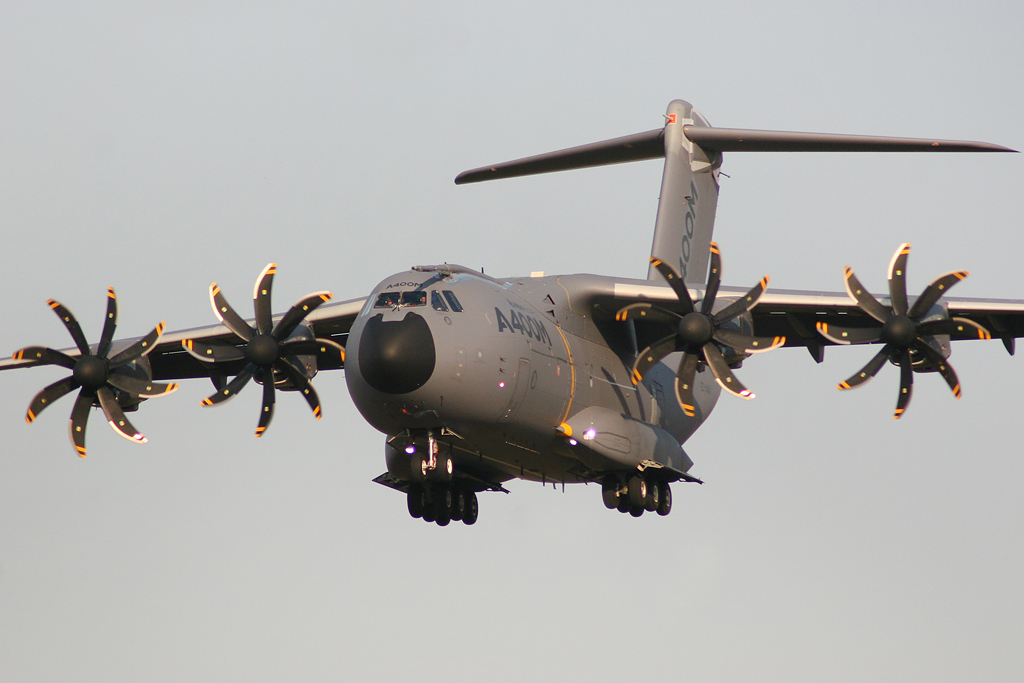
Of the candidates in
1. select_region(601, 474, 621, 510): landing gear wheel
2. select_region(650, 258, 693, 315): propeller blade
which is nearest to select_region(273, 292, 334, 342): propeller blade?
select_region(650, 258, 693, 315): propeller blade

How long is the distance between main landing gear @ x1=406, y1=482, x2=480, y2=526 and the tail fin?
4.35 metres

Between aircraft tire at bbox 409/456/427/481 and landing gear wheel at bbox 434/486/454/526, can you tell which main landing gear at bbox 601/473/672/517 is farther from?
aircraft tire at bbox 409/456/427/481

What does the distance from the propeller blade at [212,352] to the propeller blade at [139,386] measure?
601mm

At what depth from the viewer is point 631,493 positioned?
17.5m

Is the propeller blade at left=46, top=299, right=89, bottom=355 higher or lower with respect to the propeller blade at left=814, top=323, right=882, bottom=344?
higher

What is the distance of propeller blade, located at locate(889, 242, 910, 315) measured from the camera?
15.8 meters

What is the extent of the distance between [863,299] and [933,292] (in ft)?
2.53

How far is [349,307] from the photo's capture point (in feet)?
60.2

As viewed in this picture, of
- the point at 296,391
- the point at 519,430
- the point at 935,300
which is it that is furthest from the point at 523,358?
the point at 935,300

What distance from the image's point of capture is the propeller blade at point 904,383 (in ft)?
52.3

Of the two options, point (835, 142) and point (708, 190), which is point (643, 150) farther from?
point (835, 142)

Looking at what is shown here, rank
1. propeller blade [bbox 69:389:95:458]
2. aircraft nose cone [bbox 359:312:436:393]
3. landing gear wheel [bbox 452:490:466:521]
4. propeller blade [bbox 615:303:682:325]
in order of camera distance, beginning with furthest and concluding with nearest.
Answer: landing gear wheel [bbox 452:490:466:521] → propeller blade [bbox 69:389:95:458] → propeller blade [bbox 615:303:682:325] → aircraft nose cone [bbox 359:312:436:393]

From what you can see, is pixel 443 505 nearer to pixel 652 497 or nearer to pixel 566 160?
pixel 652 497

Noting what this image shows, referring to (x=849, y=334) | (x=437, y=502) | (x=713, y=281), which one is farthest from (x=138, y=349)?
(x=849, y=334)
